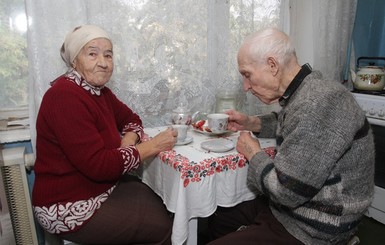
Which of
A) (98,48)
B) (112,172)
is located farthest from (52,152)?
(98,48)

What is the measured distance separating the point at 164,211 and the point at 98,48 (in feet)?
2.33

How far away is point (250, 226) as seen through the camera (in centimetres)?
113

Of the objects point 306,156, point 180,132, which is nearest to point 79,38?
point 180,132

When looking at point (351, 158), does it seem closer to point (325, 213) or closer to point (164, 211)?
point (325, 213)

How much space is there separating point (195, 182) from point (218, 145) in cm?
24

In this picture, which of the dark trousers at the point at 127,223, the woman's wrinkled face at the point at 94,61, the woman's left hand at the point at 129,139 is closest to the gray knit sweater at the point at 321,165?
the dark trousers at the point at 127,223

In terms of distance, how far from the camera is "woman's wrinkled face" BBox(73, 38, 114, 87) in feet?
3.62

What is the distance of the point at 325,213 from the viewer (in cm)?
92

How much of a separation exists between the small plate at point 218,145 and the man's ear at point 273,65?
1.13 feet

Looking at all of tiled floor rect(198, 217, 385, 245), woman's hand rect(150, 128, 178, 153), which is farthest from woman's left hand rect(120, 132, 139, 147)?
tiled floor rect(198, 217, 385, 245)

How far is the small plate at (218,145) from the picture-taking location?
45.7 inches

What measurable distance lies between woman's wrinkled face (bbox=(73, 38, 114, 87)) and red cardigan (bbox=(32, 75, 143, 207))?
0.21 ft

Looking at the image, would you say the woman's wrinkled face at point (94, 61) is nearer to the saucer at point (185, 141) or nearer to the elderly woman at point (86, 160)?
the elderly woman at point (86, 160)

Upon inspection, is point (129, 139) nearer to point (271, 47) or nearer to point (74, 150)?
point (74, 150)
